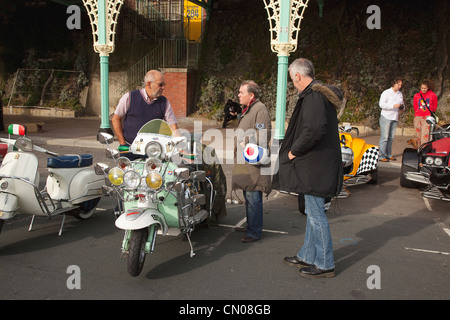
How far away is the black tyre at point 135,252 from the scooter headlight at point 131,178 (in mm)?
395

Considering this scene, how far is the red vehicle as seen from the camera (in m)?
5.95

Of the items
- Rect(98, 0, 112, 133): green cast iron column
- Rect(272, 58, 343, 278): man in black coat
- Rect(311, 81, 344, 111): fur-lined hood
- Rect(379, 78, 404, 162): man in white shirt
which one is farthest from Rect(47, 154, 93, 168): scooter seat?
Rect(379, 78, 404, 162): man in white shirt

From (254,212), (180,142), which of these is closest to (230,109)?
(254,212)

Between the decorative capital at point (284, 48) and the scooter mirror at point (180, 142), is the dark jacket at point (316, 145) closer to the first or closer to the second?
the scooter mirror at point (180, 142)

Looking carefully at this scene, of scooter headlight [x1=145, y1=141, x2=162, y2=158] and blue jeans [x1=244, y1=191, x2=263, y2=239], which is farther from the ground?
scooter headlight [x1=145, y1=141, x2=162, y2=158]

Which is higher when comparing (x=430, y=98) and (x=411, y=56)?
(x=411, y=56)

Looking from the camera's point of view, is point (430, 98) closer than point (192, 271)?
No

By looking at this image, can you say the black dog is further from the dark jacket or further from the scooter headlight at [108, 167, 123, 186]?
the scooter headlight at [108, 167, 123, 186]

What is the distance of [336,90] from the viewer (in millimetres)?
3730

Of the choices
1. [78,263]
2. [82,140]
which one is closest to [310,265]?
[78,263]

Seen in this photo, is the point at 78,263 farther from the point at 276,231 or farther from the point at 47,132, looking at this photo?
the point at 47,132

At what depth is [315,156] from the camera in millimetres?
3701

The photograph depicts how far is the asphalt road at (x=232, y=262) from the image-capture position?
3502 mm
